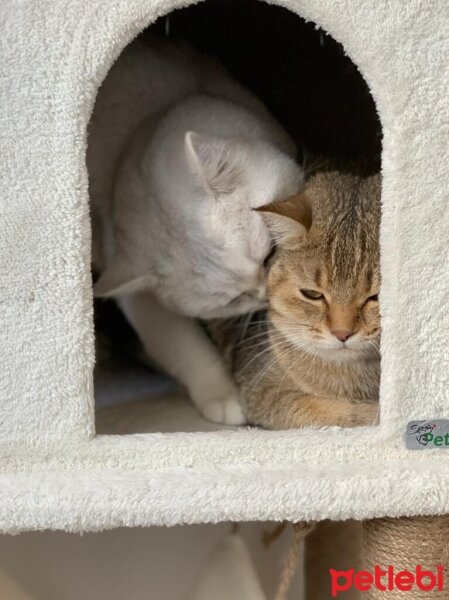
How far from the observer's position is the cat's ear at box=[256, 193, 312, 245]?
1057 mm

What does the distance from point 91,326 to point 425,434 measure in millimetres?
439

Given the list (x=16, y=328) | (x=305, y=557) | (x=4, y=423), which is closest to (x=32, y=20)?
(x=16, y=328)

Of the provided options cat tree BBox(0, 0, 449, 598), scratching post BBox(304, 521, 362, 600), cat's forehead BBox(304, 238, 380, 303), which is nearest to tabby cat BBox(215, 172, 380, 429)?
cat's forehead BBox(304, 238, 380, 303)

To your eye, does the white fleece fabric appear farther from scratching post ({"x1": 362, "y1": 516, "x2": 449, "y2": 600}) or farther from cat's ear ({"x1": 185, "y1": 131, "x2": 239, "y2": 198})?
cat's ear ({"x1": 185, "y1": 131, "x2": 239, "y2": 198})

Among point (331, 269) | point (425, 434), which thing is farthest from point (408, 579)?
point (331, 269)

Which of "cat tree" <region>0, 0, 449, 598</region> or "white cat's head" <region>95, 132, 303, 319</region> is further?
"white cat's head" <region>95, 132, 303, 319</region>

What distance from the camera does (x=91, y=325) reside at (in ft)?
3.12

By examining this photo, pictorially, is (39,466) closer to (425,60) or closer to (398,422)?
(398,422)

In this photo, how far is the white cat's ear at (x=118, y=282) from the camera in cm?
122

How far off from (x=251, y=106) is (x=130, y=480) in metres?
0.75

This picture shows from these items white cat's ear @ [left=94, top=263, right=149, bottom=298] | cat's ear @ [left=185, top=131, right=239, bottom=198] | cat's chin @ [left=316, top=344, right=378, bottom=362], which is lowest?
cat's chin @ [left=316, top=344, right=378, bottom=362]

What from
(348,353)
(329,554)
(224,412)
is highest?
(348,353)

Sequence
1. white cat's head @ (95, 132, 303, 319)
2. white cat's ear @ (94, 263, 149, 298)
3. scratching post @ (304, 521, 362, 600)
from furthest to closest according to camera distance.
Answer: scratching post @ (304, 521, 362, 600) → white cat's ear @ (94, 263, 149, 298) → white cat's head @ (95, 132, 303, 319)

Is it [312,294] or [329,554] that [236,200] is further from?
[329,554]
